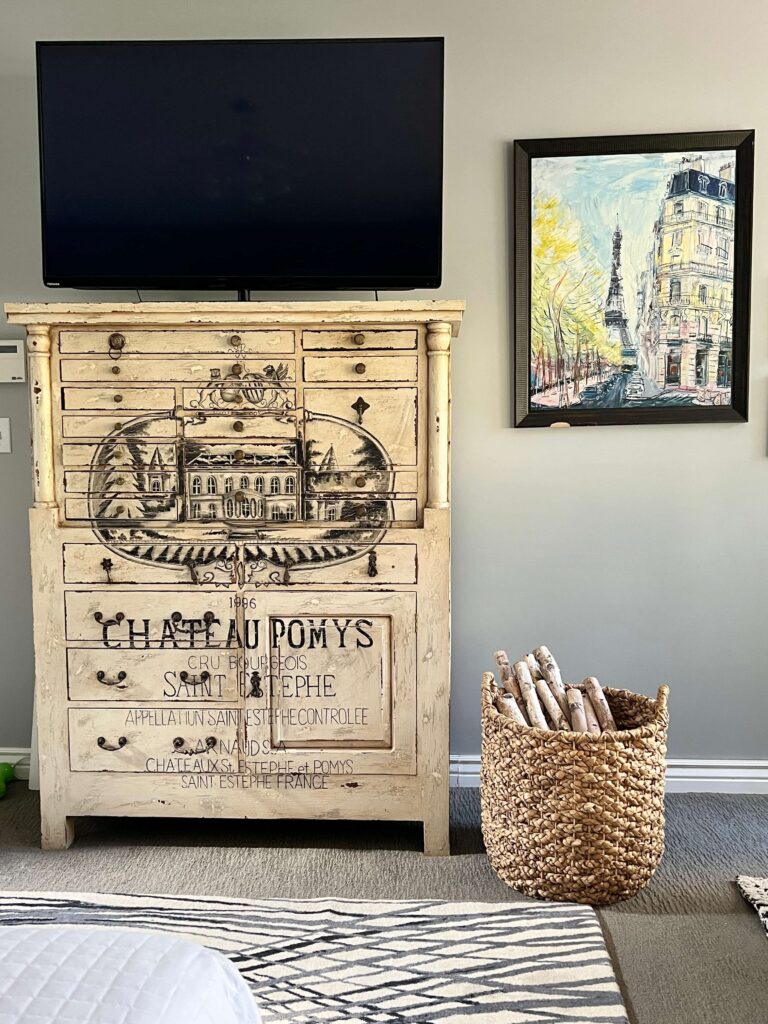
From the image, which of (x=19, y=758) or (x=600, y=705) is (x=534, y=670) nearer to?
(x=600, y=705)

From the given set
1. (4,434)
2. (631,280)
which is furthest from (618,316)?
(4,434)

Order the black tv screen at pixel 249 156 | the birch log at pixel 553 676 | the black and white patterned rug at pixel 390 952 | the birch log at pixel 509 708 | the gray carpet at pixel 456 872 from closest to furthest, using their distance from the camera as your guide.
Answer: the black and white patterned rug at pixel 390 952
the gray carpet at pixel 456 872
the birch log at pixel 509 708
the birch log at pixel 553 676
the black tv screen at pixel 249 156

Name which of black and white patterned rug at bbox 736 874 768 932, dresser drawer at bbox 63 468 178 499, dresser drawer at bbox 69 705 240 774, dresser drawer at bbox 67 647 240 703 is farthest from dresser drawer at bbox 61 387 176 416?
black and white patterned rug at bbox 736 874 768 932

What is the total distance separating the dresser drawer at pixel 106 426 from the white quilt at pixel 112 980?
1.34 meters

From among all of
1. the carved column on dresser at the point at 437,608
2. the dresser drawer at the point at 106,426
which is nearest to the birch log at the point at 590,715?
the carved column on dresser at the point at 437,608

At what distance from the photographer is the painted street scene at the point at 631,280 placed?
7.98 feet

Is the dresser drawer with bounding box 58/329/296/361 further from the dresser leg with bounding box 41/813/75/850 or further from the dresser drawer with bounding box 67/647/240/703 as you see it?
the dresser leg with bounding box 41/813/75/850

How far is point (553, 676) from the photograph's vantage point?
213 centimetres

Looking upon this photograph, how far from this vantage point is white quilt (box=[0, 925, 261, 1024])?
76 centimetres

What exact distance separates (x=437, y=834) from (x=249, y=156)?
5.88 ft

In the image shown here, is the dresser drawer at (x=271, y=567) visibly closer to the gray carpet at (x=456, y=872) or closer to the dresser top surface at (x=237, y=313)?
the dresser top surface at (x=237, y=313)

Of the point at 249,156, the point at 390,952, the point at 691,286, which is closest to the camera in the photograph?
the point at 390,952

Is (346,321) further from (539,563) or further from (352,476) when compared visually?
(539,563)

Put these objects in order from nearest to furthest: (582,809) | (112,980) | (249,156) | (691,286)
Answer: (112,980) → (582,809) → (249,156) → (691,286)
